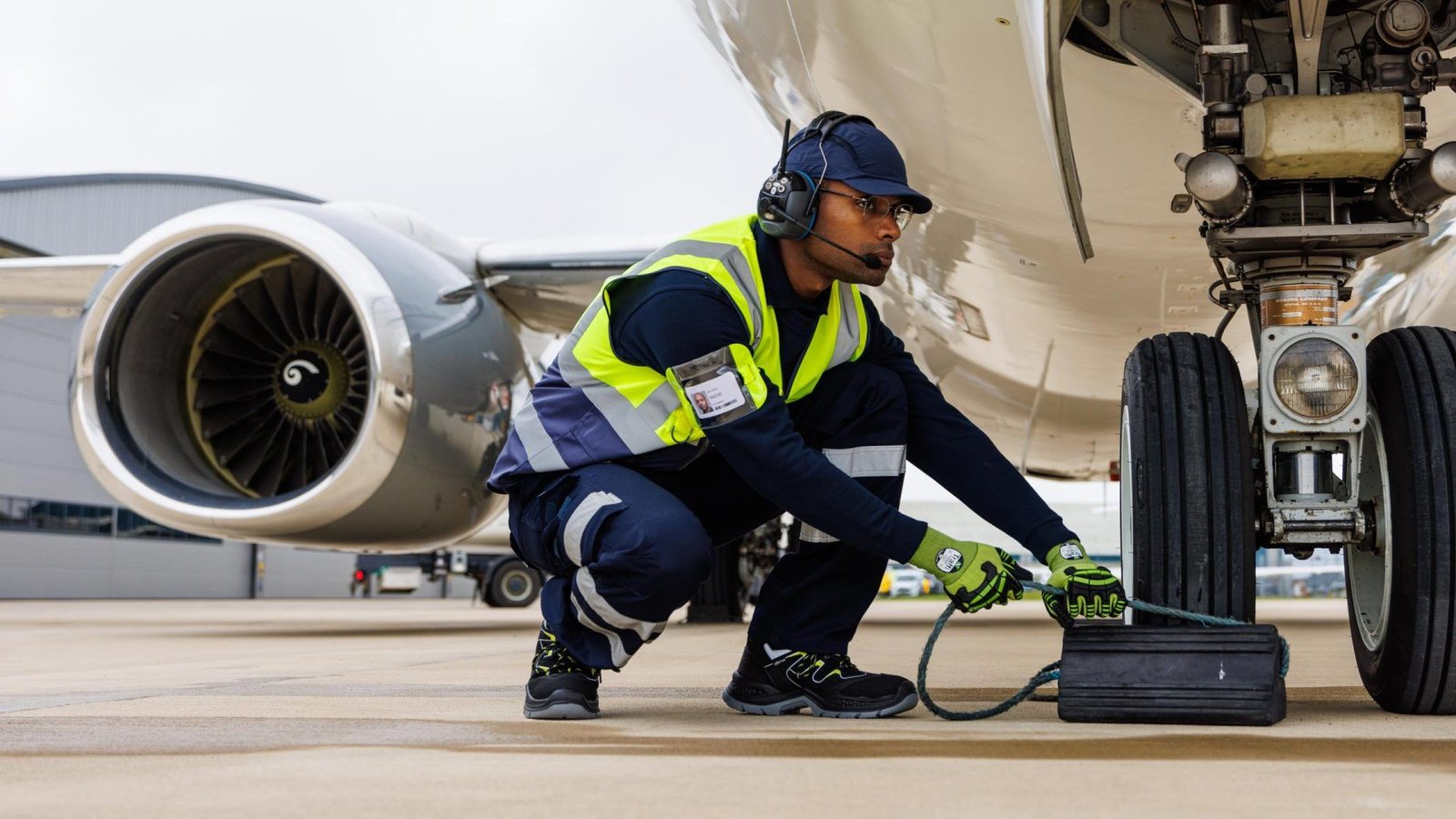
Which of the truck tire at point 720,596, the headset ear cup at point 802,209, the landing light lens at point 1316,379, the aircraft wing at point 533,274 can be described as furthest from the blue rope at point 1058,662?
the truck tire at point 720,596

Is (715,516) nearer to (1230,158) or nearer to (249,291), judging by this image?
(1230,158)

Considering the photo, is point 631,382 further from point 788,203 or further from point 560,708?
point 560,708

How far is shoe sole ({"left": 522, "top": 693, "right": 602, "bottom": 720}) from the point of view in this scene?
8.30ft

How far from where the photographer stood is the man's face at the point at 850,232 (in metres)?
2.72

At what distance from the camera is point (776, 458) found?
97.9 inches

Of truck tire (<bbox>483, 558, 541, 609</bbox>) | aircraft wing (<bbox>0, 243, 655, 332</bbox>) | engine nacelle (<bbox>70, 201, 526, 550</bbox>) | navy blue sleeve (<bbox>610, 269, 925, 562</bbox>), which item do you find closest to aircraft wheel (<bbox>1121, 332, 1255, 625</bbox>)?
Answer: navy blue sleeve (<bbox>610, 269, 925, 562</bbox>)

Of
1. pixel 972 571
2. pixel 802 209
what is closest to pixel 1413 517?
pixel 972 571

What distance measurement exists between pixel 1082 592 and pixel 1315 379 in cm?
57

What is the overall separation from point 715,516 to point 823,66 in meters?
1.58

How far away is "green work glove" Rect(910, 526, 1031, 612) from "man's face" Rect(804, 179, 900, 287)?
0.55m

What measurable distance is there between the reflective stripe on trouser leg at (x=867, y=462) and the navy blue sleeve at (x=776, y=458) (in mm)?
292

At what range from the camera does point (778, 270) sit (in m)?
2.80

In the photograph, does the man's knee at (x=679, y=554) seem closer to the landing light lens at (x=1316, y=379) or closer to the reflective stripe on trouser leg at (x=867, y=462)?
the reflective stripe on trouser leg at (x=867, y=462)

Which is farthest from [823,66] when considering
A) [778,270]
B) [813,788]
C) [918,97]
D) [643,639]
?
[813,788]
